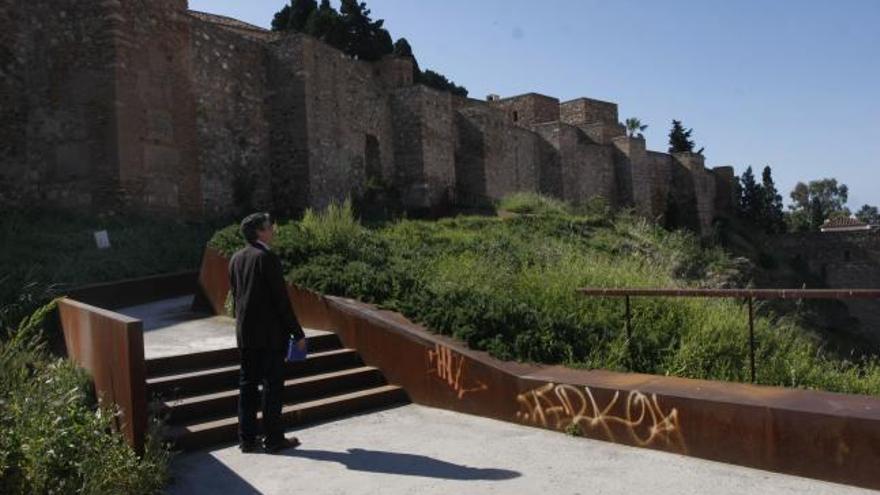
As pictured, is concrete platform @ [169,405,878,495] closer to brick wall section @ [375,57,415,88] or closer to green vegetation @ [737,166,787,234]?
brick wall section @ [375,57,415,88]

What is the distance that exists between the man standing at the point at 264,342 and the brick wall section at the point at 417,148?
1735cm

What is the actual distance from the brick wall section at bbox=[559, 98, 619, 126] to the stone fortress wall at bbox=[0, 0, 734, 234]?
13674mm

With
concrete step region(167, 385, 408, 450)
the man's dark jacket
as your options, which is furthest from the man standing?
concrete step region(167, 385, 408, 450)

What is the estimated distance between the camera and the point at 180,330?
8977 mm

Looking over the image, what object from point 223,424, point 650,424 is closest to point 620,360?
point 650,424

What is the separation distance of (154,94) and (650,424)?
1340cm

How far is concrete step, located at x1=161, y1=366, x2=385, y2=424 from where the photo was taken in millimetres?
6266

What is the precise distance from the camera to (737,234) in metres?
46.3

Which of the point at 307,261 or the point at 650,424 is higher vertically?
the point at 307,261

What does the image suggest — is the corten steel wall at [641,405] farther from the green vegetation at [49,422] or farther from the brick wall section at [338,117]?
the brick wall section at [338,117]

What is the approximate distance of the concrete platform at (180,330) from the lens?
7.68 meters

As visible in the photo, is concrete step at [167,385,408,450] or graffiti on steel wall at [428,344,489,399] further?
graffiti on steel wall at [428,344,489,399]

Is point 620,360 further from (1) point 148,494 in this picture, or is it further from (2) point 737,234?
(2) point 737,234

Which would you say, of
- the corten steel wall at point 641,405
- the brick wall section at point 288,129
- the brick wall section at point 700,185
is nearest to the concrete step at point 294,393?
the corten steel wall at point 641,405
